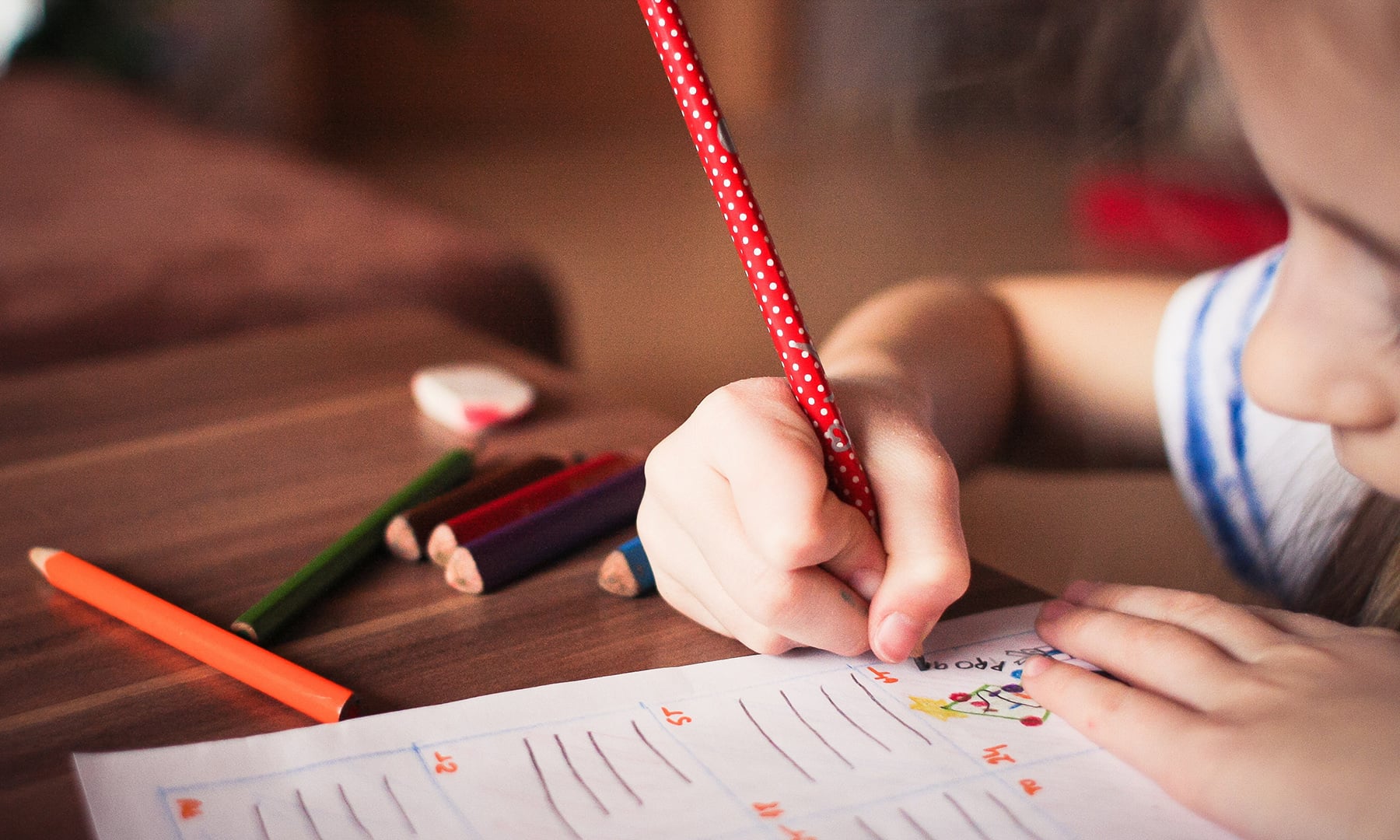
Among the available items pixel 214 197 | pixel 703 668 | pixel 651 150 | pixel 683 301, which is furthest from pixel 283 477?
pixel 651 150

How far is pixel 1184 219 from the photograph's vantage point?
0.65 m

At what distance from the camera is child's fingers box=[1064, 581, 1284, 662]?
1.05ft

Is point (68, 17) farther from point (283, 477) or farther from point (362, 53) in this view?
point (283, 477)

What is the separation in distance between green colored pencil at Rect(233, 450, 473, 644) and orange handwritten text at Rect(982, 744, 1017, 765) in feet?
0.74

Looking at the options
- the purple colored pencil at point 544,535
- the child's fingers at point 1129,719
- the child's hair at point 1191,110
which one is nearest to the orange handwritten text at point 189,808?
the purple colored pencil at point 544,535

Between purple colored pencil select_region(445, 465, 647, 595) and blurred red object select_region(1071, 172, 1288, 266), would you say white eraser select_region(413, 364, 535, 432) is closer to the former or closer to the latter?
purple colored pencil select_region(445, 465, 647, 595)

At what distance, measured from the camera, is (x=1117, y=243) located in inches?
41.4

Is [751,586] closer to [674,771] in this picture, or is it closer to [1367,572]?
[674,771]

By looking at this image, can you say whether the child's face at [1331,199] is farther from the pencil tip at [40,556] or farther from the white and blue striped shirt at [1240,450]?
the pencil tip at [40,556]

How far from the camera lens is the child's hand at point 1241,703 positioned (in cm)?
26

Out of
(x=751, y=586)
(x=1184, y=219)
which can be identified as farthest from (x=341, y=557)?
(x=1184, y=219)

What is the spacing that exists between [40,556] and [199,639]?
0.32 feet

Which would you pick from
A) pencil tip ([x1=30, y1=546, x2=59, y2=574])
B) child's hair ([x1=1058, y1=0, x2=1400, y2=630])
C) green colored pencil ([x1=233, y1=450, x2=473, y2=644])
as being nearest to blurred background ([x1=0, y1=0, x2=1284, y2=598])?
child's hair ([x1=1058, y1=0, x2=1400, y2=630])

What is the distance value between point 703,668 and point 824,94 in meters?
3.08
